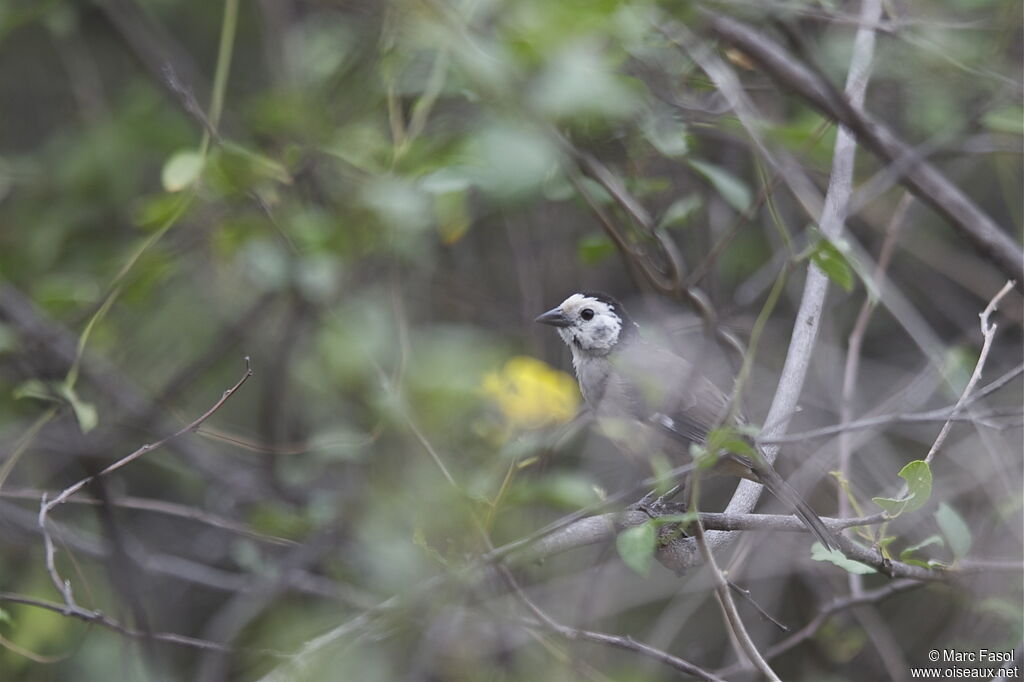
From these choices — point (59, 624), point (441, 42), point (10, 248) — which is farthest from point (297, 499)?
point (441, 42)

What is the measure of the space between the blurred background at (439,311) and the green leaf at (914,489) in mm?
247

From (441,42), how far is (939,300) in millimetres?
3386

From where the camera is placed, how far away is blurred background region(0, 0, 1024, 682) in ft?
11.1

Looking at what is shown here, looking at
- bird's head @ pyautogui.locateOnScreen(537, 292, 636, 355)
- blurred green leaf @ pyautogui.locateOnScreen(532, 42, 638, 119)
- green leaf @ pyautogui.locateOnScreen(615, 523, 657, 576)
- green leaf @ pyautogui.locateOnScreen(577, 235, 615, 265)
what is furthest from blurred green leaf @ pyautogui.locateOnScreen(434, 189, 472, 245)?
green leaf @ pyautogui.locateOnScreen(615, 523, 657, 576)

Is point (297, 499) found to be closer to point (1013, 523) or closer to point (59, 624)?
point (59, 624)

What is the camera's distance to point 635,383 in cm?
400

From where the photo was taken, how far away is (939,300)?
5.73 meters

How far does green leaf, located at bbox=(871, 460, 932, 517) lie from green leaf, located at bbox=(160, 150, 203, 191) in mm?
2307

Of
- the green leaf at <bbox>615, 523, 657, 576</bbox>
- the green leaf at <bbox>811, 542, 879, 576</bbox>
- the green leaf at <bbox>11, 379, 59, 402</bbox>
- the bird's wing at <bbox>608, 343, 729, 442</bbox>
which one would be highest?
the green leaf at <bbox>615, 523, 657, 576</bbox>

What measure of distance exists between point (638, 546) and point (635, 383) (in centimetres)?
161

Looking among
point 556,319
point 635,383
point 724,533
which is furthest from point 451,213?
point 724,533

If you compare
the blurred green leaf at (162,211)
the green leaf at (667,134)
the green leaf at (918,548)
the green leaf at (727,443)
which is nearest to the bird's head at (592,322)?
the green leaf at (667,134)

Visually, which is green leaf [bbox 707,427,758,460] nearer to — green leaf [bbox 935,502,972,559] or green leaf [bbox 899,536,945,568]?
green leaf [bbox 899,536,945,568]

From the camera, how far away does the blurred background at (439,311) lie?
3387 mm
